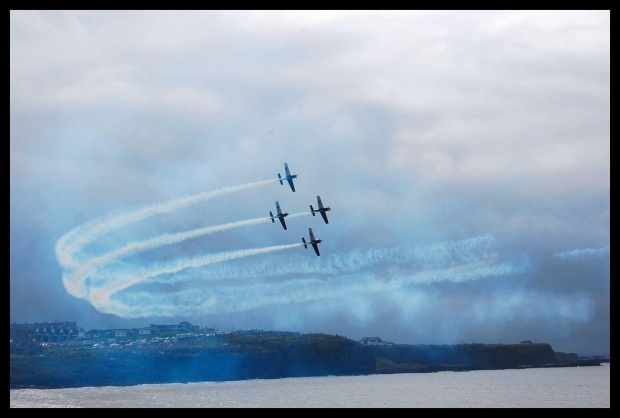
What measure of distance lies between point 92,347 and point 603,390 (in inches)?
4089

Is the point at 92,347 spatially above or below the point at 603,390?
above

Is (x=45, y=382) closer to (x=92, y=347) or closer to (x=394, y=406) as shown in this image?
(x=92, y=347)

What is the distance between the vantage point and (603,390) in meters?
135

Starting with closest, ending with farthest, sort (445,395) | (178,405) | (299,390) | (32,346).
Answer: (178,405)
(445,395)
(299,390)
(32,346)

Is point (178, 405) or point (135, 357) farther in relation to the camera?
point (135, 357)
